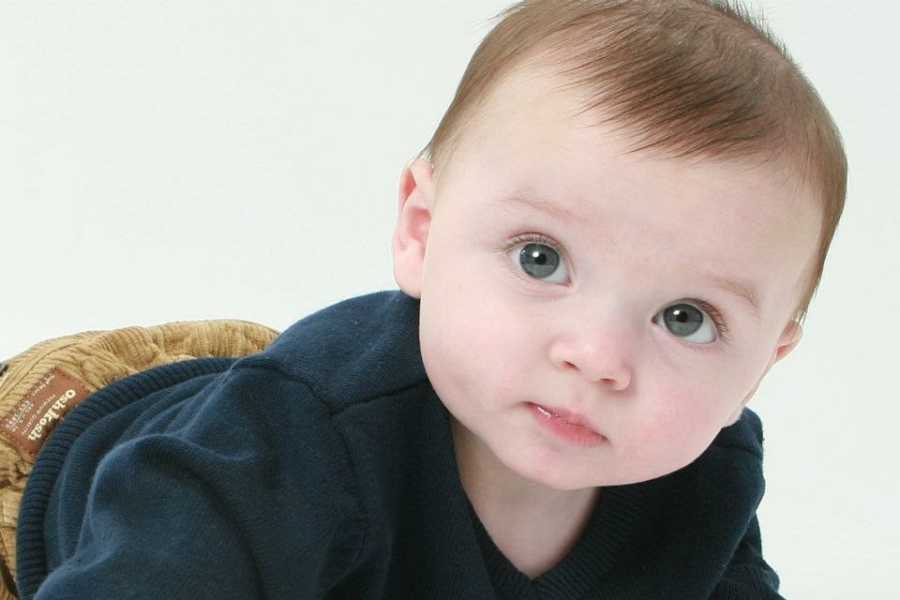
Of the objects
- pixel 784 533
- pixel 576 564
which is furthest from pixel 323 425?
pixel 784 533

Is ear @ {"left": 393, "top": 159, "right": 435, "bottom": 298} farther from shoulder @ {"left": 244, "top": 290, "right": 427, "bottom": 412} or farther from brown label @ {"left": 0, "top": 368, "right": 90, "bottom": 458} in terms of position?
brown label @ {"left": 0, "top": 368, "right": 90, "bottom": 458}

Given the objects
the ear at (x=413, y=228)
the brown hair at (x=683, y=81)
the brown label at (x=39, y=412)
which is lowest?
the brown label at (x=39, y=412)

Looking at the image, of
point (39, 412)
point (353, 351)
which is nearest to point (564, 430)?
point (353, 351)

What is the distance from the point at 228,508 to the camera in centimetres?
131

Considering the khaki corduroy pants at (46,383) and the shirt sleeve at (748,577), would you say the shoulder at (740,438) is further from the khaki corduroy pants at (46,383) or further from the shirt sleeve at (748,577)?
the khaki corduroy pants at (46,383)

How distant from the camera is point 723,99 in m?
1.34

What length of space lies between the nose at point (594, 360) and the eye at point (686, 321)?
0.07 meters

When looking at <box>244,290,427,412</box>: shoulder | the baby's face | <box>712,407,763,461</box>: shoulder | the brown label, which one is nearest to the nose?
the baby's face

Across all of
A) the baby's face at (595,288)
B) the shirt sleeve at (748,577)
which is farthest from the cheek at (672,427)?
the shirt sleeve at (748,577)

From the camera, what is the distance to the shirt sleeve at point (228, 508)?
125cm

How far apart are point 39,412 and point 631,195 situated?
2.43ft

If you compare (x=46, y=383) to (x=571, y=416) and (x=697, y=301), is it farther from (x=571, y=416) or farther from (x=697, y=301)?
(x=697, y=301)

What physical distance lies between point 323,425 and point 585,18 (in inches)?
18.0

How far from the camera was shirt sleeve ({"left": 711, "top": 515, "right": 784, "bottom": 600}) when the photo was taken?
1.74 meters
